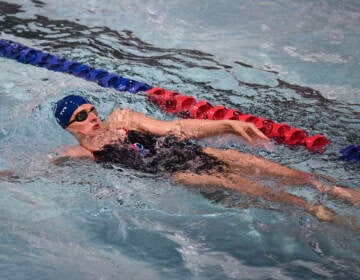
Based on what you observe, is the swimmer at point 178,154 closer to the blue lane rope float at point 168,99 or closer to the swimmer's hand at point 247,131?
the swimmer's hand at point 247,131

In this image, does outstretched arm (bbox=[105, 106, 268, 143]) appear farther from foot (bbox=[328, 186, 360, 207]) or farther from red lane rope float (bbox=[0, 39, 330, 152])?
red lane rope float (bbox=[0, 39, 330, 152])

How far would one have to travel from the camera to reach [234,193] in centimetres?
324

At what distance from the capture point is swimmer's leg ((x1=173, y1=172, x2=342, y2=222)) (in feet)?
10.1

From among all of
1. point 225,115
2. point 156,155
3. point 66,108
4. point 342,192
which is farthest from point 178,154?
point 342,192

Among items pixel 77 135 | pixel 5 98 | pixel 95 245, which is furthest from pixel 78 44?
pixel 95 245

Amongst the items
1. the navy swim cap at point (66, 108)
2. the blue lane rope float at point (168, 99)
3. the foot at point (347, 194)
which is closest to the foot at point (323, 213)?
the foot at point (347, 194)

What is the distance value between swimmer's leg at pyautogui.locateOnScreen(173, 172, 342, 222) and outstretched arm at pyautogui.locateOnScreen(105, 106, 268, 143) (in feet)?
0.90

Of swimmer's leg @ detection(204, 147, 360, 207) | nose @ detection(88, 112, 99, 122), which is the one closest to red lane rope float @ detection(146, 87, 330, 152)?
swimmer's leg @ detection(204, 147, 360, 207)

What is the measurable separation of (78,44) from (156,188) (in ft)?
11.1

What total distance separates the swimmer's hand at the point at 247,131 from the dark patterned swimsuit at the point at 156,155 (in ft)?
1.41

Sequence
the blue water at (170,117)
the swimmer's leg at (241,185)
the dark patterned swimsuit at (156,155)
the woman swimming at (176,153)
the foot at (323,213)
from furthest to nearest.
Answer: the dark patterned swimsuit at (156,155) < the woman swimming at (176,153) < the swimmer's leg at (241,185) < the foot at (323,213) < the blue water at (170,117)

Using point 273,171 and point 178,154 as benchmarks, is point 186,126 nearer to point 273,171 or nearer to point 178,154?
point 178,154

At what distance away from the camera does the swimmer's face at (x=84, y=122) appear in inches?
138

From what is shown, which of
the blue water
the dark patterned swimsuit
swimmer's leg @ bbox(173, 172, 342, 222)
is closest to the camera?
the blue water
